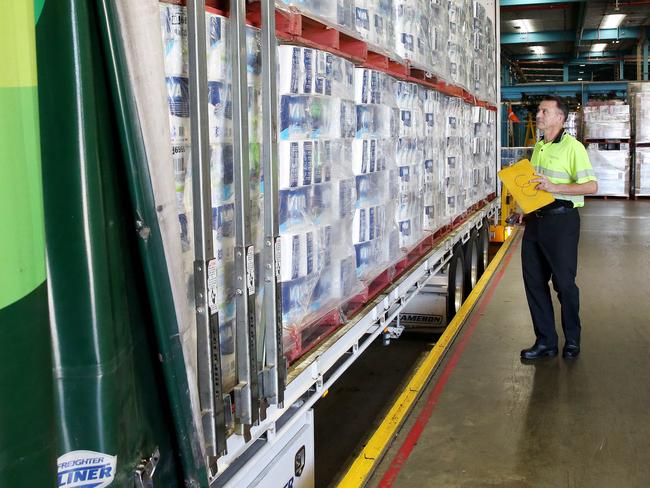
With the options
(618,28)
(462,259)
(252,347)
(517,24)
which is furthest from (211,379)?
(618,28)

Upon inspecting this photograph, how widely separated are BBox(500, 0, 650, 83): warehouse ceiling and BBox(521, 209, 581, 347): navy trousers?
13.6 m

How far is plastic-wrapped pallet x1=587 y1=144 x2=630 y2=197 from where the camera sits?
61.0 feet

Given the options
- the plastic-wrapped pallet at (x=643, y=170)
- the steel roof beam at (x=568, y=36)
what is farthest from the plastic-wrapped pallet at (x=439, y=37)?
the steel roof beam at (x=568, y=36)

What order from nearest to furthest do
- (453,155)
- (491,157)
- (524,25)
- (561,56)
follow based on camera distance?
(453,155) → (491,157) → (524,25) → (561,56)

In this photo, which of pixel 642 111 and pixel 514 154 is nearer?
pixel 514 154

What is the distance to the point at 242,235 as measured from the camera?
6.19 ft

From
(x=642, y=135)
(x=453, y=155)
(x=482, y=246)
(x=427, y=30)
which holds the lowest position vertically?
(x=482, y=246)

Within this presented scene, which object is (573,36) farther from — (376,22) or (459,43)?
(376,22)

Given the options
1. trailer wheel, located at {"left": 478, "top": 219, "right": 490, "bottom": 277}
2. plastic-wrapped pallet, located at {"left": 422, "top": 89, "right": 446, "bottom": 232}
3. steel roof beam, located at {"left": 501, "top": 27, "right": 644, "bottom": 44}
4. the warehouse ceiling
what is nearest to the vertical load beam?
plastic-wrapped pallet, located at {"left": 422, "top": 89, "right": 446, "bottom": 232}

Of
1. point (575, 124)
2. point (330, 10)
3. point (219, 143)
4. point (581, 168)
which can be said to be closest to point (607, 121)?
point (575, 124)

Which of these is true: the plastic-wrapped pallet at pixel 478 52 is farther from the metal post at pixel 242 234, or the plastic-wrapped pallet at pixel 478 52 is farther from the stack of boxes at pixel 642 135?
the stack of boxes at pixel 642 135

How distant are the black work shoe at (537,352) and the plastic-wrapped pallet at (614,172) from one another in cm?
1498

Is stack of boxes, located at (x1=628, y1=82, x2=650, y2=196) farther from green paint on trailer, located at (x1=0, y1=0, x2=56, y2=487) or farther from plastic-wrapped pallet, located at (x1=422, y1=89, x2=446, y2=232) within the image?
green paint on trailer, located at (x1=0, y1=0, x2=56, y2=487)

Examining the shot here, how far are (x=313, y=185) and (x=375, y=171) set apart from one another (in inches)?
35.3
